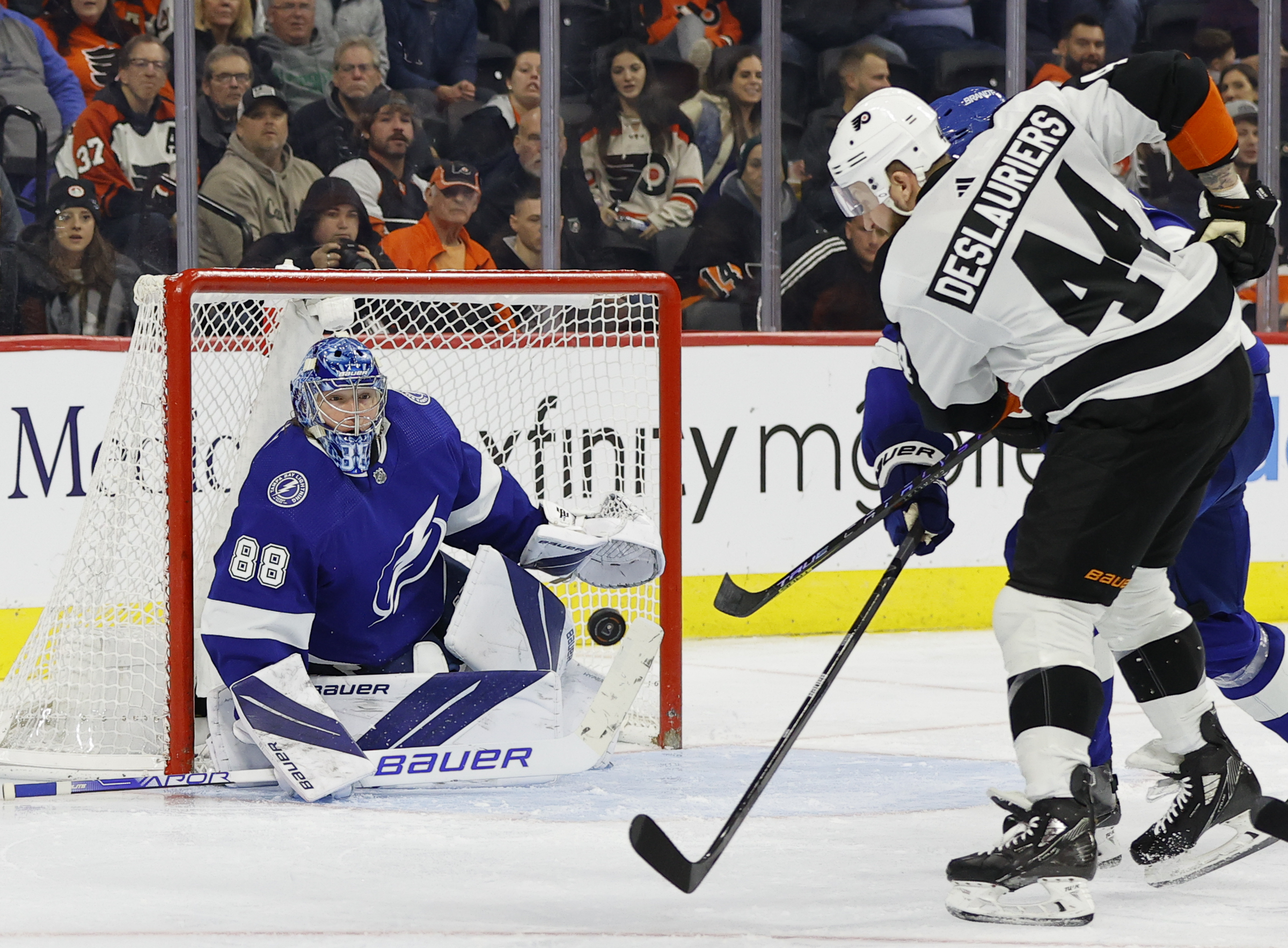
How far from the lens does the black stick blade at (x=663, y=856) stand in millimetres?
2020

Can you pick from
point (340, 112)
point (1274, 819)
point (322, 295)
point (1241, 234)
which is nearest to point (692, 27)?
point (340, 112)

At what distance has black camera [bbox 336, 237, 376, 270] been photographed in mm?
4797

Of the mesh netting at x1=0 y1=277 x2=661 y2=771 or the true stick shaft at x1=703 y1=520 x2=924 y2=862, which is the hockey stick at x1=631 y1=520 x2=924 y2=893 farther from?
the mesh netting at x1=0 y1=277 x2=661 y2=771

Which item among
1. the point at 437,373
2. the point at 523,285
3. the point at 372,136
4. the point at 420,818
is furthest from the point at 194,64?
the point at 420,818

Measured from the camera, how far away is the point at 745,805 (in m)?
2.13

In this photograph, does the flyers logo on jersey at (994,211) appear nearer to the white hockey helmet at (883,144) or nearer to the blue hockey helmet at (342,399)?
the white hockey helmet at (883,144)

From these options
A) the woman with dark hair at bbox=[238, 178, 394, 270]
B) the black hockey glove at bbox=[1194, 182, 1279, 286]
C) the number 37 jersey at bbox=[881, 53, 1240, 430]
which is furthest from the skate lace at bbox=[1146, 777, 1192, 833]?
the woman with dark hair at bbox=[238, 178, 394, 270]

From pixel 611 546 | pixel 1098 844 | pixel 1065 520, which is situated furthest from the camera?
pixel 611 546

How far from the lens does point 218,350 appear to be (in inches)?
133

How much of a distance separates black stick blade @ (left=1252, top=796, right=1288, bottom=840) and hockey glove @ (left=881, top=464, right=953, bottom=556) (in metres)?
0.53

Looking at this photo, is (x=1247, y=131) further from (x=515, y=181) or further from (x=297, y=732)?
(x=297, y=732)

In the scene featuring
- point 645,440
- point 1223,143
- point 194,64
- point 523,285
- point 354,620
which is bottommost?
point 354,620

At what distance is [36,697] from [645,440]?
1.36 meters

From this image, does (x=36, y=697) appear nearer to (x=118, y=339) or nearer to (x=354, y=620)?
(x=354, y=620)
